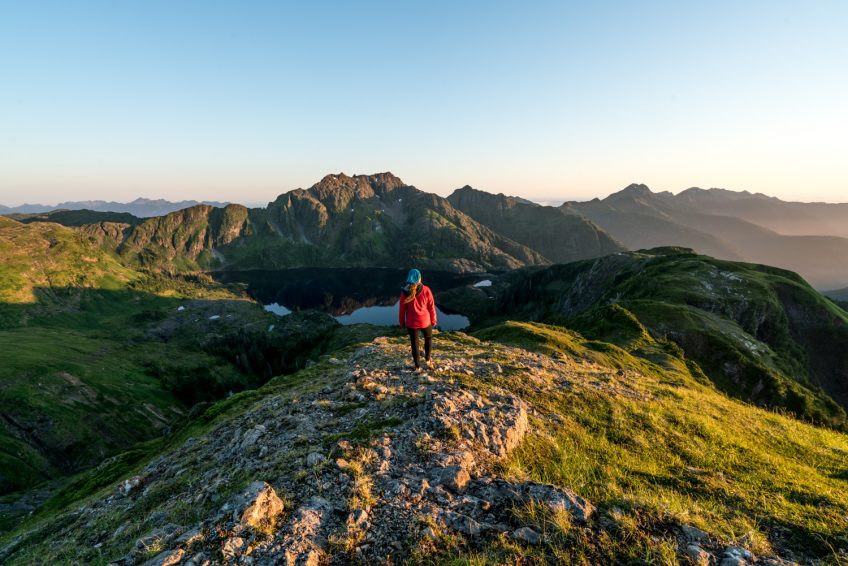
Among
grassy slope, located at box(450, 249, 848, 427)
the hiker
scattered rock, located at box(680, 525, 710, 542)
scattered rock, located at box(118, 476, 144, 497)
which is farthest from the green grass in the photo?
grassy slope, located at box(450, 249, 848, 427)

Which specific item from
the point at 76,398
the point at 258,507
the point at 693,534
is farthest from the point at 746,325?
the point at 76,398

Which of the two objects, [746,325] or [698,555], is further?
[746,325]

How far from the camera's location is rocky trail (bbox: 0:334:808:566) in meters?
6.40

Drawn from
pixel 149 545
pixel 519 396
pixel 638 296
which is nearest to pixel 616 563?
pixel 519 396

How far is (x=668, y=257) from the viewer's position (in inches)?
4080

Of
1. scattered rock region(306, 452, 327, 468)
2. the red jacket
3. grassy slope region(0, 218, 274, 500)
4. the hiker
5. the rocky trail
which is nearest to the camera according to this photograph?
A: the rocky trail

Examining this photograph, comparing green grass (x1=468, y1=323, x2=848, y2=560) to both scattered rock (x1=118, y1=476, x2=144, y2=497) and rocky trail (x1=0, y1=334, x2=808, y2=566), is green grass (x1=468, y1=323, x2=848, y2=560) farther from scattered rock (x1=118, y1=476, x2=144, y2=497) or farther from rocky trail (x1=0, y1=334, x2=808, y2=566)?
scattered rock (x1=118, y1=476, x2=144, y2=497)

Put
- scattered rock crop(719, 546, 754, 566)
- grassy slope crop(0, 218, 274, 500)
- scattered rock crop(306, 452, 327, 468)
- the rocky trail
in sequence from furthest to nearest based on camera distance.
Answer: grassy slope crop(0, 218, 274, 500) → scattered rock crop(306, 452, 327, 468) → the rocky trail → scattered rock crop(719, 546, 754, 566)

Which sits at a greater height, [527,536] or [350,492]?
[527,536]

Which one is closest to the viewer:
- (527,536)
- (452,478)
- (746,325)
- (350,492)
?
(527,536)

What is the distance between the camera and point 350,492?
768cm

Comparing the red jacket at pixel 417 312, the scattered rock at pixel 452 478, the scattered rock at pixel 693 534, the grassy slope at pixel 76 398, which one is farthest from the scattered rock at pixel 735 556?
the grassy slope at pixel 76 398

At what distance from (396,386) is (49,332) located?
22867 centimetres

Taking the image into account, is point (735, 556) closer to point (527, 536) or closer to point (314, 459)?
point (527, 536)
